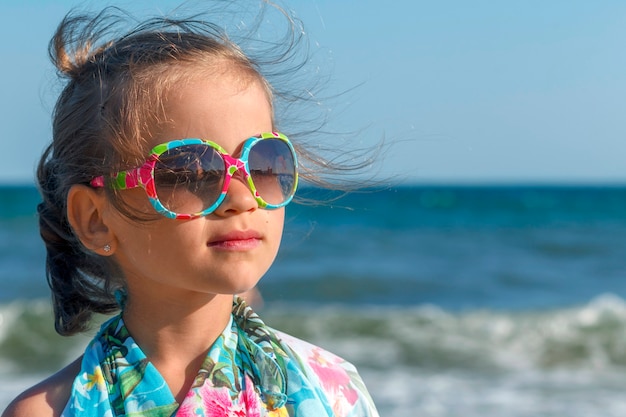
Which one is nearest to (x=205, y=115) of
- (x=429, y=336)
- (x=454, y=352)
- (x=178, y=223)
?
(x=178, y=223)

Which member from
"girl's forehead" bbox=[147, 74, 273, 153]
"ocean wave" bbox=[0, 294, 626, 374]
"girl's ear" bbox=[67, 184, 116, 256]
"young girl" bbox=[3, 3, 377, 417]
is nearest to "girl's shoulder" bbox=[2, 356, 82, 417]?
"young girl" bbox=[3, 3, 377, 417]

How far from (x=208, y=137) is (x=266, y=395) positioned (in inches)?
22.0

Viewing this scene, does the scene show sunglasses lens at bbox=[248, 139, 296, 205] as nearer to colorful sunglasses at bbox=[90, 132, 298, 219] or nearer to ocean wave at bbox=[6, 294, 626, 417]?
colorful sunglasses at bbox=[90, 132, 298, 219]

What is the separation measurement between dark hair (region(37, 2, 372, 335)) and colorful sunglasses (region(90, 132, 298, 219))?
5cm

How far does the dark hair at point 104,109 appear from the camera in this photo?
1.79m

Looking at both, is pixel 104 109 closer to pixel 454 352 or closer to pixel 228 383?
pixel 228 383

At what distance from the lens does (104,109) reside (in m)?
1.82

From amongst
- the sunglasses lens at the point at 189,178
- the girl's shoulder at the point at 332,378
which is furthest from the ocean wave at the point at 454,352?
the sunglasses lens at the point at 189,178

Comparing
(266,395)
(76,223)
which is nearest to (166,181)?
(76,223)

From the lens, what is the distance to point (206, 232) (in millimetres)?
1730

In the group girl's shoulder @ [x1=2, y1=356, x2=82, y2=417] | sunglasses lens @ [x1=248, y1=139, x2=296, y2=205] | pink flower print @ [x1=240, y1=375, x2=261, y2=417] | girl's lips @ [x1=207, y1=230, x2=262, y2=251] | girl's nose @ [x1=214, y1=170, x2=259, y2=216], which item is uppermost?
sunglasses lens @ [x1=248, y1=139, x2=296, y2=205]

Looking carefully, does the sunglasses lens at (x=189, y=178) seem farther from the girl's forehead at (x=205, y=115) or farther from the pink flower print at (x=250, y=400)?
the pink flower print at (x=250, y=400)

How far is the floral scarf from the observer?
5.72 ft

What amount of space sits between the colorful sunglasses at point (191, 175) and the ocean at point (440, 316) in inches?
19.9
